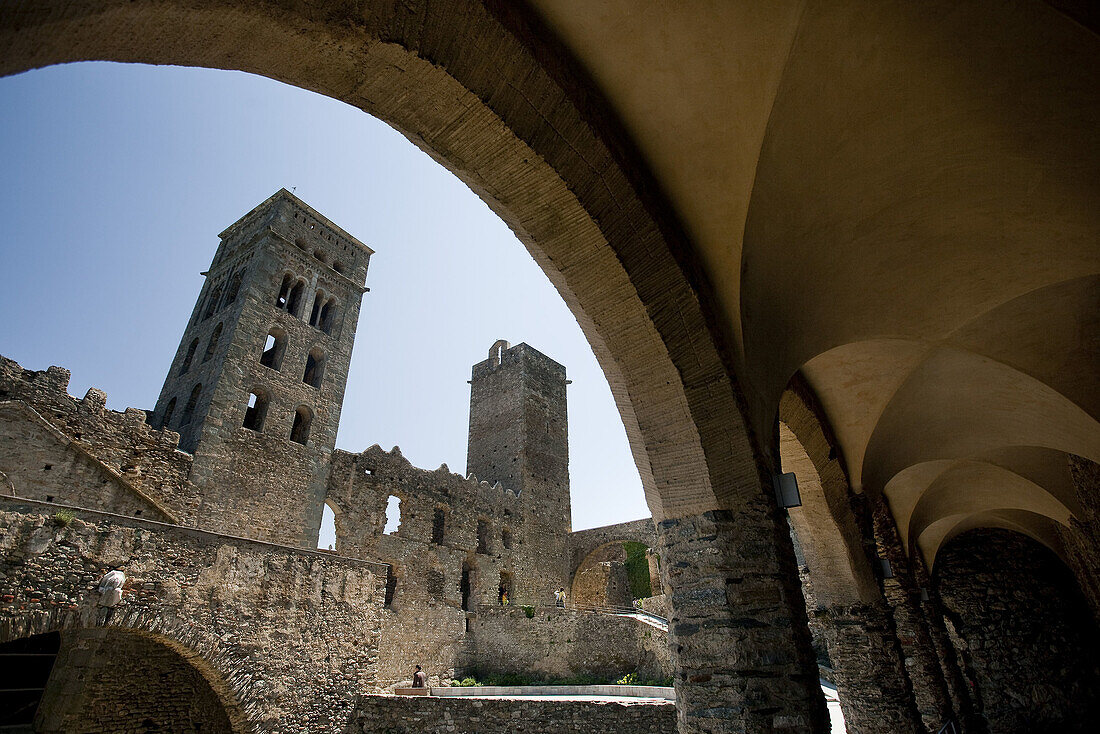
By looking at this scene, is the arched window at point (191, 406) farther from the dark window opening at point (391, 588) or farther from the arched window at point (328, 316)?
the dark window opening at point (391, 588)

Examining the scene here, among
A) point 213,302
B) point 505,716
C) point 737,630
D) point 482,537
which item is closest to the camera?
point 737,630

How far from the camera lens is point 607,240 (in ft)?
10.5

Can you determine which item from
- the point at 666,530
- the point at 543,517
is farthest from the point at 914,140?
the point at 543,517

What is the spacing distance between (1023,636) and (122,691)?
664 inches

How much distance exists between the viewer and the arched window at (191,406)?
40.4 ft

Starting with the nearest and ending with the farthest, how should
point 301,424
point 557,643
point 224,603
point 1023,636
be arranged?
1. point 224,603
2. point 1023,636
3. point 301,424
4. point 557,643

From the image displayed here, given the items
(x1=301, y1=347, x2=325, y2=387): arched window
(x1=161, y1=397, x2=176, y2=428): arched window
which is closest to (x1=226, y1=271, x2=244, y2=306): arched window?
(x1=301, y1=347, x2=325, y2=387): arched window

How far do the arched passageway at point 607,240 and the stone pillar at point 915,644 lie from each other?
189 inches

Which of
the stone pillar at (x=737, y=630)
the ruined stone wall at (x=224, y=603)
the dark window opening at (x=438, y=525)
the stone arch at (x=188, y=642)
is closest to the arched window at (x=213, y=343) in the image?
the ruined stone wall at (x=224, y=603)

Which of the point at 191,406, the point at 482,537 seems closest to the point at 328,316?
the point at 191,406

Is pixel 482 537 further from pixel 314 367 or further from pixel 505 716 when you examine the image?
pixel 505 716

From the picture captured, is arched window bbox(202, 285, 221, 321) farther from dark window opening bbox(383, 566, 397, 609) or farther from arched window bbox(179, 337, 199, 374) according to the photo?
dark window opening bbox(383, 566, 397, 609)

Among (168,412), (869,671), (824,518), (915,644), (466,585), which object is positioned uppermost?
(168,412)

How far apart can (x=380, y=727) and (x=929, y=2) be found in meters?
11.7
